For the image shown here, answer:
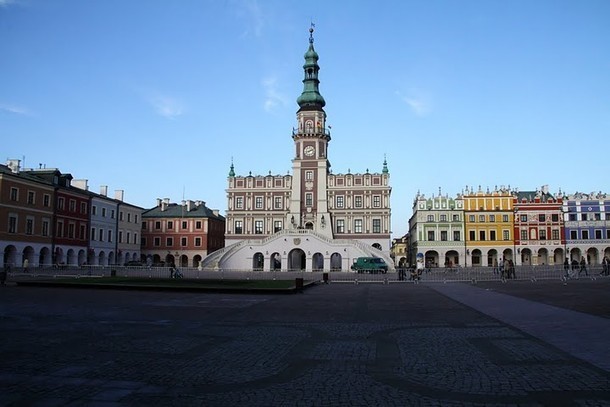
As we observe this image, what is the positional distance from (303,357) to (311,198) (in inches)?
2848

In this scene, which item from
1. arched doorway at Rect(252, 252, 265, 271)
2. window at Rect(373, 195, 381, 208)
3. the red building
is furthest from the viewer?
the red building

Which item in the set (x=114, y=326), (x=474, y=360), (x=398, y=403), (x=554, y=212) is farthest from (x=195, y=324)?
(x=554, y=212)

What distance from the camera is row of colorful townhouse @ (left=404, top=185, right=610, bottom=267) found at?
86000mm

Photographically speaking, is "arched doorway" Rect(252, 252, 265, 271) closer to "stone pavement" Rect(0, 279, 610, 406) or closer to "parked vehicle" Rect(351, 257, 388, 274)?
"parked vehicle" Rect(351, 257, 388, 274)

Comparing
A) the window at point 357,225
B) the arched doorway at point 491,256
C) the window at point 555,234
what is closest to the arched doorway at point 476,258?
the arched doorway at point 491,256

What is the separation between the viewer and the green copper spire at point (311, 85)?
8325 centimetres

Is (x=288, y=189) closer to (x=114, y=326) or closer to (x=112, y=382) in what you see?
(x=114, y=326)

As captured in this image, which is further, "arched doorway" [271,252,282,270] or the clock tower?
the clock tower

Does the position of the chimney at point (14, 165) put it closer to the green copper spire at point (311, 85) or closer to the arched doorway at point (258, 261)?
the arched doorway at point (258, 261)

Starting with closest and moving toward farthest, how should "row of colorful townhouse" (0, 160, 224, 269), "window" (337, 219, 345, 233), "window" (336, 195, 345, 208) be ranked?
"row of colorful townhouse" (0, 160, 224, 269), "window" (337, 219, 345, 233), "window" (336, 195, 345, 208)

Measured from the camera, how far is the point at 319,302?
71.5 feet

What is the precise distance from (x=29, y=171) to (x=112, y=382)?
224 feet

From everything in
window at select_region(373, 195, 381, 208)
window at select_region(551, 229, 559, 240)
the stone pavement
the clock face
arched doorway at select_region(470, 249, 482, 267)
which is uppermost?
the clock face

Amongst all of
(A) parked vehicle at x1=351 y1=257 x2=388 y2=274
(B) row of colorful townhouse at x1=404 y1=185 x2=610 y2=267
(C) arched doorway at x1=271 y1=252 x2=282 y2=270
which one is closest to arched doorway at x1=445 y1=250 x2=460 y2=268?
(B) row of colorful townhouse at x1=404 y1=185 x2=610 y2=267
